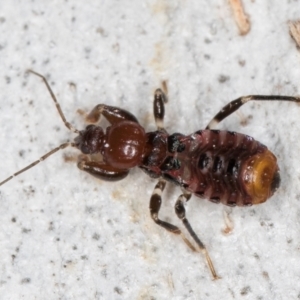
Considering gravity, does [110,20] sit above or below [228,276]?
above

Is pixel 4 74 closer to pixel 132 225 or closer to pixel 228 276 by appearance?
pixel 132 225

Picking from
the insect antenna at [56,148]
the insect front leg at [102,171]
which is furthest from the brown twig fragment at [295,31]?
the insect antenna at [56,148]

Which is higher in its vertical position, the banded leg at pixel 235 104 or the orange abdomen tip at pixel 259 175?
the banded leg at pixel 235 104

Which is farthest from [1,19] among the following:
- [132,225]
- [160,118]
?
[132,225]

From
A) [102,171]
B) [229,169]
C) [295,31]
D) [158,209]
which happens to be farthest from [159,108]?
[295,31]

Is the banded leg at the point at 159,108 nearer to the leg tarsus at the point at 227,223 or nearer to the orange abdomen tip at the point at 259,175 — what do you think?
the leg tarsus at the point at 227,223

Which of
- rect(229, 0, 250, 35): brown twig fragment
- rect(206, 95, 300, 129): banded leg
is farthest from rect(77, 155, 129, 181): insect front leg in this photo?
rect(229, 0, 250, 35): brown twig fragment

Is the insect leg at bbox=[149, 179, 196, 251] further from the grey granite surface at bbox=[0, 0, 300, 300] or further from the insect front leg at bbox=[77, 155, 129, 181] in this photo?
the insect front leg at bbox=[77, 155, 129, 181]
